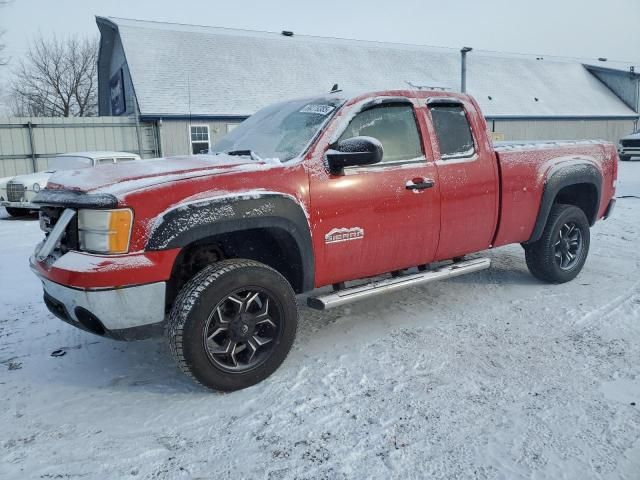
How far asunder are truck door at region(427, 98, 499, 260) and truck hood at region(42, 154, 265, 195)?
5.22 ft

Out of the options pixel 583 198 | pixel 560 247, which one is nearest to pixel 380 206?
pixel 560 247

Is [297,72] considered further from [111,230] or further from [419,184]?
[111,230]

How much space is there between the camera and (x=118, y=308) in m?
2.79

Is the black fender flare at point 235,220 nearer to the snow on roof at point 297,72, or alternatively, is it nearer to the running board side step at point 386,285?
the running board side step at point 386,285

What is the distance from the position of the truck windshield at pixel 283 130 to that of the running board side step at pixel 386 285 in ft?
3.30

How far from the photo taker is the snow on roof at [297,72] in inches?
816

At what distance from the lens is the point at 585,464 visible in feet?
7.61

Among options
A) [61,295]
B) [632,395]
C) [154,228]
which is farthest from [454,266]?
[61,295]

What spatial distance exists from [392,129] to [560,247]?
242 cm

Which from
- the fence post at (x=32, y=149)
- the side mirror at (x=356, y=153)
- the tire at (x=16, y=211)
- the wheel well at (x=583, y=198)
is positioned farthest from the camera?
the fence post at (x=32, y=149)

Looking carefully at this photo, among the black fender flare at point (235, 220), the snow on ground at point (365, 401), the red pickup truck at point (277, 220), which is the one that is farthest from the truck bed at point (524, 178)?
the black fender flare at point (235, 220)

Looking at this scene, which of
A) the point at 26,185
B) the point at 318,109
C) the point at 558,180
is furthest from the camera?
the point at 26,185

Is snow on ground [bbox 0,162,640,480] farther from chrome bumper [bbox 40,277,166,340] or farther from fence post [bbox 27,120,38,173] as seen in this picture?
fence post [bbox 27,120,38,173]

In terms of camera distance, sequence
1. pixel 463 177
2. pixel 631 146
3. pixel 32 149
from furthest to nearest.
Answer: pixel 631 146 → pixel 32 149 → pixel 463 177
